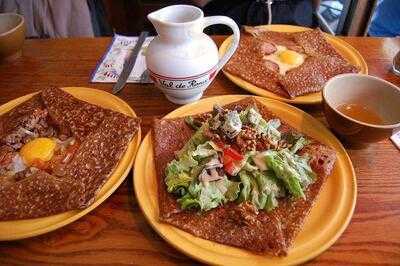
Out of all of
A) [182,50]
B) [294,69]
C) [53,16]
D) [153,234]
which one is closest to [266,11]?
[294,69]

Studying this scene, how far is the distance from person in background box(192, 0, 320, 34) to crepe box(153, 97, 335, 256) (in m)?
1.35

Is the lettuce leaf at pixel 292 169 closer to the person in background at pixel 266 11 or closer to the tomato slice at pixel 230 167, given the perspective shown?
the tomato slice at pixel 230 167

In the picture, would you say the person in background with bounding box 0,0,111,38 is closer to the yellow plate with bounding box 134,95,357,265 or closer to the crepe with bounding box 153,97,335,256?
the yellow plate with bounding box 134,95,357,265

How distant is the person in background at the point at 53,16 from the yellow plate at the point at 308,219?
1548 mm

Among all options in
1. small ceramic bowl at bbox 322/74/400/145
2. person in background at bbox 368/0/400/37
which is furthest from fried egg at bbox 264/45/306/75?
person in background at bbox 368/0/400/37

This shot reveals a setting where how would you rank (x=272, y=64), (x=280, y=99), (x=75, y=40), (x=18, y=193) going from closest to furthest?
(x=18, y=193) < (x=280, y=99) < (x=272, y=64) < (x=75, y=40)

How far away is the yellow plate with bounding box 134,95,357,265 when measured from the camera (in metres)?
0.76

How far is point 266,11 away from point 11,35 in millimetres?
1448

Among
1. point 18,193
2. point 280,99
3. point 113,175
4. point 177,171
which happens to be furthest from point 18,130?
point 280,99

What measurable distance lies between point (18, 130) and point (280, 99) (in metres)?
0.94

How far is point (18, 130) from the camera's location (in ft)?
3.61

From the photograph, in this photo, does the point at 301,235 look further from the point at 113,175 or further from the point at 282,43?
the point at 282,43

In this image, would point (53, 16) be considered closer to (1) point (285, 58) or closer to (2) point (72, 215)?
(1) point (285, 58)

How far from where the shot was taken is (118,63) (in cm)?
147
